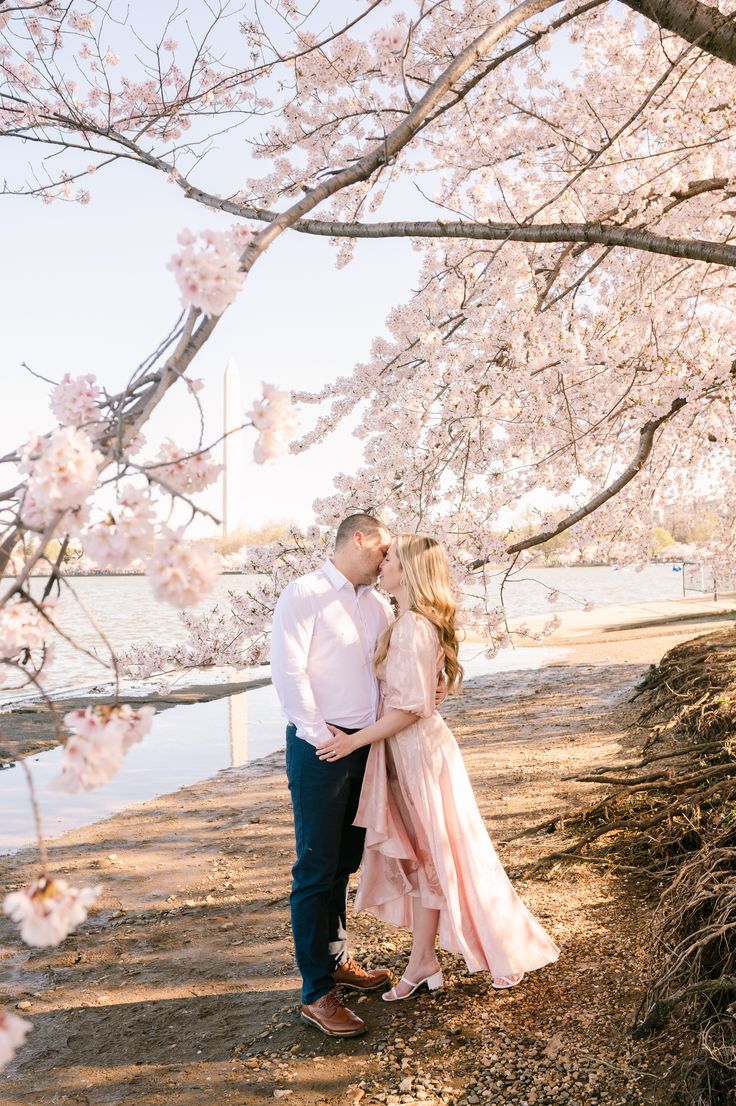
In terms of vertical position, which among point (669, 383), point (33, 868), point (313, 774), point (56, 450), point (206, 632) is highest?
point (669, 383)

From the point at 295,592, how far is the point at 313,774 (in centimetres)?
69

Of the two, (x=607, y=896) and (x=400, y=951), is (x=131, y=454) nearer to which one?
(x=400, y=951)

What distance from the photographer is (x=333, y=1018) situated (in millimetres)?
3176

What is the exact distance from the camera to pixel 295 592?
11.0ft

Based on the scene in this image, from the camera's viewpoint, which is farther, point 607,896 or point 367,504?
point 367,504

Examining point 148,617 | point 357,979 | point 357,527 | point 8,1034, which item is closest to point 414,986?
point 357,979

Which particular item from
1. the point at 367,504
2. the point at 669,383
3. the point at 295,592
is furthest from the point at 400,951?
the point at 669,383

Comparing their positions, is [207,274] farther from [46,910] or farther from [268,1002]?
[268,1002]

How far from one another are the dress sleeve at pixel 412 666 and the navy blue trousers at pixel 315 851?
1.05ft

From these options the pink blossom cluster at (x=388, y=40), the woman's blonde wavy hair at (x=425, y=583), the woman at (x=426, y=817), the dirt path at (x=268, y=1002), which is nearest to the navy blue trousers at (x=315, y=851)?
the woman at (x=426, y=817)

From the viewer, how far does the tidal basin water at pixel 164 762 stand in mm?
7480

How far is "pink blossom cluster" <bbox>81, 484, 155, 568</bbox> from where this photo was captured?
1.47 m

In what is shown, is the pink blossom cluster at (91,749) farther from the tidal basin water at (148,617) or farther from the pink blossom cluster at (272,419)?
the tidal basin water at (148,617)

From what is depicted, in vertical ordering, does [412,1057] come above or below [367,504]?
below
